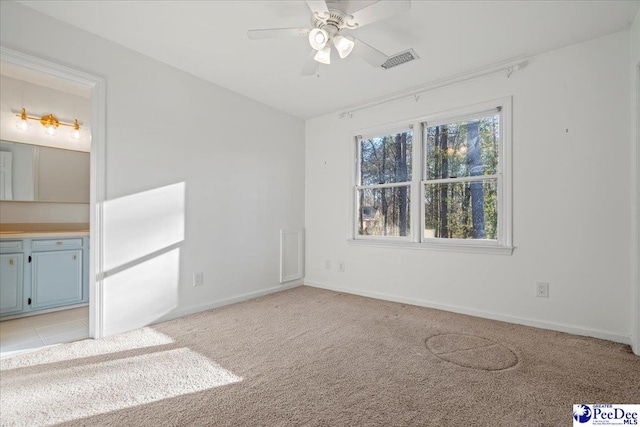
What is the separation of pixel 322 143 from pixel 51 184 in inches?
139

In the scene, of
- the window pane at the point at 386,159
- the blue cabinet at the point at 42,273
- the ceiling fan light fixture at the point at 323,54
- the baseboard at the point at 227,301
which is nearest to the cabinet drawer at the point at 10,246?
the blue cabinet at the point at 42,273

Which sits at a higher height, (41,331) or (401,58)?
(401,58)

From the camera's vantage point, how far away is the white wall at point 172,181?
102 inches

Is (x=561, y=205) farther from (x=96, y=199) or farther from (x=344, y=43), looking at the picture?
(x=96, y=199)

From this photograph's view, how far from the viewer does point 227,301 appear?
3.50m

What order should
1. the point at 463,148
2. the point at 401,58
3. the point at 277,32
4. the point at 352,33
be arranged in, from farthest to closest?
the point at 463,148 → the point at 401,58 → the point at 352,33 → the point at 277,32

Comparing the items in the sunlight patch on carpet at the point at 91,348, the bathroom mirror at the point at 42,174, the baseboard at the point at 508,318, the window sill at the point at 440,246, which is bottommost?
the sunlight patch on carpet at the point at 91,348

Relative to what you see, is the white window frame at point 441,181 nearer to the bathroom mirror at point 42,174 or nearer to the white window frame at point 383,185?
the white window frame at point 383,185

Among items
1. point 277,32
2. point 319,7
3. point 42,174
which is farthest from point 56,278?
point 319,7

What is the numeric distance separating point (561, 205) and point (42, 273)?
5262 millimetres

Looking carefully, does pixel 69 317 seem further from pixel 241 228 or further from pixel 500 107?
pixel 500 107

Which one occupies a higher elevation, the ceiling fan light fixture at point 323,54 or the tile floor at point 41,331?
the ceiling fan light fixture at point 323,54

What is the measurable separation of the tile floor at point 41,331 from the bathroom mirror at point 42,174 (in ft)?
4.69

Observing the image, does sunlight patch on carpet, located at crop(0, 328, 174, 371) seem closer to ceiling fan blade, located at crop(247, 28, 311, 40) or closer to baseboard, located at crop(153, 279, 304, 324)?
baseboard, located at crop(153, 279, 304, 324)
